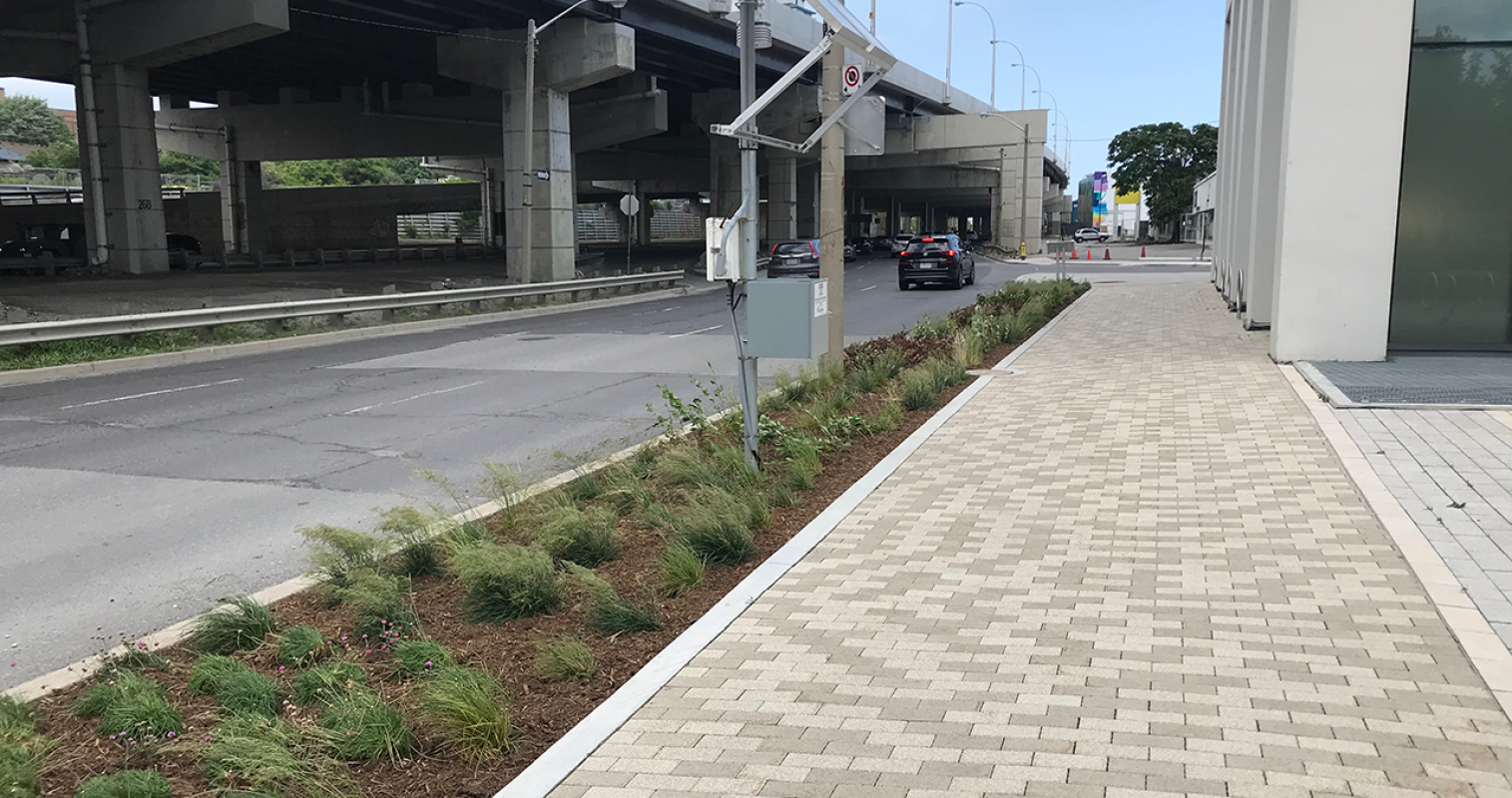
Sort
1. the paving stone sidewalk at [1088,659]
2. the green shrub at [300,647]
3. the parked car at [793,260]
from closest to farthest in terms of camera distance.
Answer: the paving stone sidewalk at [1088,659] < the green shrub at [300,647] < the parked car at [793,260]

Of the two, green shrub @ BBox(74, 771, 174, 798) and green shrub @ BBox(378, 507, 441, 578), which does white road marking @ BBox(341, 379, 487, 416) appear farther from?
green shrub @ BBox(74, 771, 174, 798)

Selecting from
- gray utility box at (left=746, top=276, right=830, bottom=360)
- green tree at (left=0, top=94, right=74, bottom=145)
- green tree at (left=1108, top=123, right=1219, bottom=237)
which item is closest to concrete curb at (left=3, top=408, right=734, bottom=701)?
gray utility box at (left=746, top=276, right=830, bottom=360)

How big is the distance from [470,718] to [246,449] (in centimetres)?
777

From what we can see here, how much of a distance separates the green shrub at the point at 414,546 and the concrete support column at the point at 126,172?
1387 inches

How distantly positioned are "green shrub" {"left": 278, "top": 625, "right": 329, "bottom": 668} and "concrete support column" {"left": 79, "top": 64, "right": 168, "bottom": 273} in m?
36.4

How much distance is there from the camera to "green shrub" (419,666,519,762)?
4250mm

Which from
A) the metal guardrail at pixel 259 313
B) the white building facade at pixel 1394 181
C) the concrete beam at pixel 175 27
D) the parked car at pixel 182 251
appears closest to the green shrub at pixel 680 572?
the white building facade at pixel 1394 181

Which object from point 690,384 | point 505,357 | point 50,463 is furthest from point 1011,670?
point 505,357

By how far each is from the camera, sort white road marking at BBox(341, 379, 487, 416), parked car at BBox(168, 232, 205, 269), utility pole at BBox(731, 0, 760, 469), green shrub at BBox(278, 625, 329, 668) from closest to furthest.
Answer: green shrub at BBox(278, 625, 329, 668) < utility pole at BBox(731, 0, 760, 469) < white road marking at BBox(341, 379, 487, 416) < parked car at BBox(168, 232, 205, 269)

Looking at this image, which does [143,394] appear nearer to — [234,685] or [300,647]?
[300,647]

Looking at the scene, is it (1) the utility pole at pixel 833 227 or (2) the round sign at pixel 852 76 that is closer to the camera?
(2) the round sign at pixel 852 76

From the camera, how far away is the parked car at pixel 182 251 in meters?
44.5

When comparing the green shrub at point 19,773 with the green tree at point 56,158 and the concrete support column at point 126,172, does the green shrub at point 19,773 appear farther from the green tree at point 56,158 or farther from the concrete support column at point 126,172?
the green tree at point 56,158

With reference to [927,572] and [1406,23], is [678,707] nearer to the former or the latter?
[927,572]
